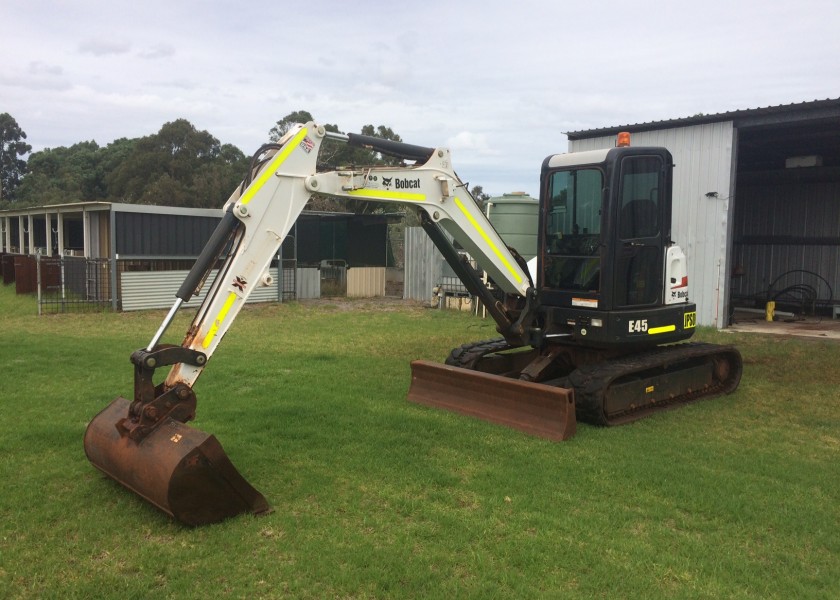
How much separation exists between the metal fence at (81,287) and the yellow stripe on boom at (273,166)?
12.5 metres

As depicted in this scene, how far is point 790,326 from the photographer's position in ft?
47.7

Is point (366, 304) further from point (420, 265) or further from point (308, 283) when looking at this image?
point (308, 283)

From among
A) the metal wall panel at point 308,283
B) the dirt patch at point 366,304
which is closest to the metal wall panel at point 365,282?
the dirt patch at point 366,304

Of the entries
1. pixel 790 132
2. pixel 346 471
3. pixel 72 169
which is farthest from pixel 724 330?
pixel 72 169

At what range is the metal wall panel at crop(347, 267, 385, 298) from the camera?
20797 millimetres

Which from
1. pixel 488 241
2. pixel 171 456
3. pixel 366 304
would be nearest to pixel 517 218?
pixel 488 241

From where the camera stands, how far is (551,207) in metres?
7.59

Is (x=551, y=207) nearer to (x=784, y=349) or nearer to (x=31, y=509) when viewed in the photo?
(x=31, y=509)

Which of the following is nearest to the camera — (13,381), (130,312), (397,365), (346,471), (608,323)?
(346,471)

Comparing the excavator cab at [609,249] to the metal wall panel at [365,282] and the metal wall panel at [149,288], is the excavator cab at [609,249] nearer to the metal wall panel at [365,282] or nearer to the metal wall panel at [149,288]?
the metal wall panel at [149,288]

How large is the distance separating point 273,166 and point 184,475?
2.37 meters

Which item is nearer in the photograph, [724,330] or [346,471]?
[346,471]

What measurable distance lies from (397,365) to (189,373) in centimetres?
514

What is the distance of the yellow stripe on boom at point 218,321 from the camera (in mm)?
5059
